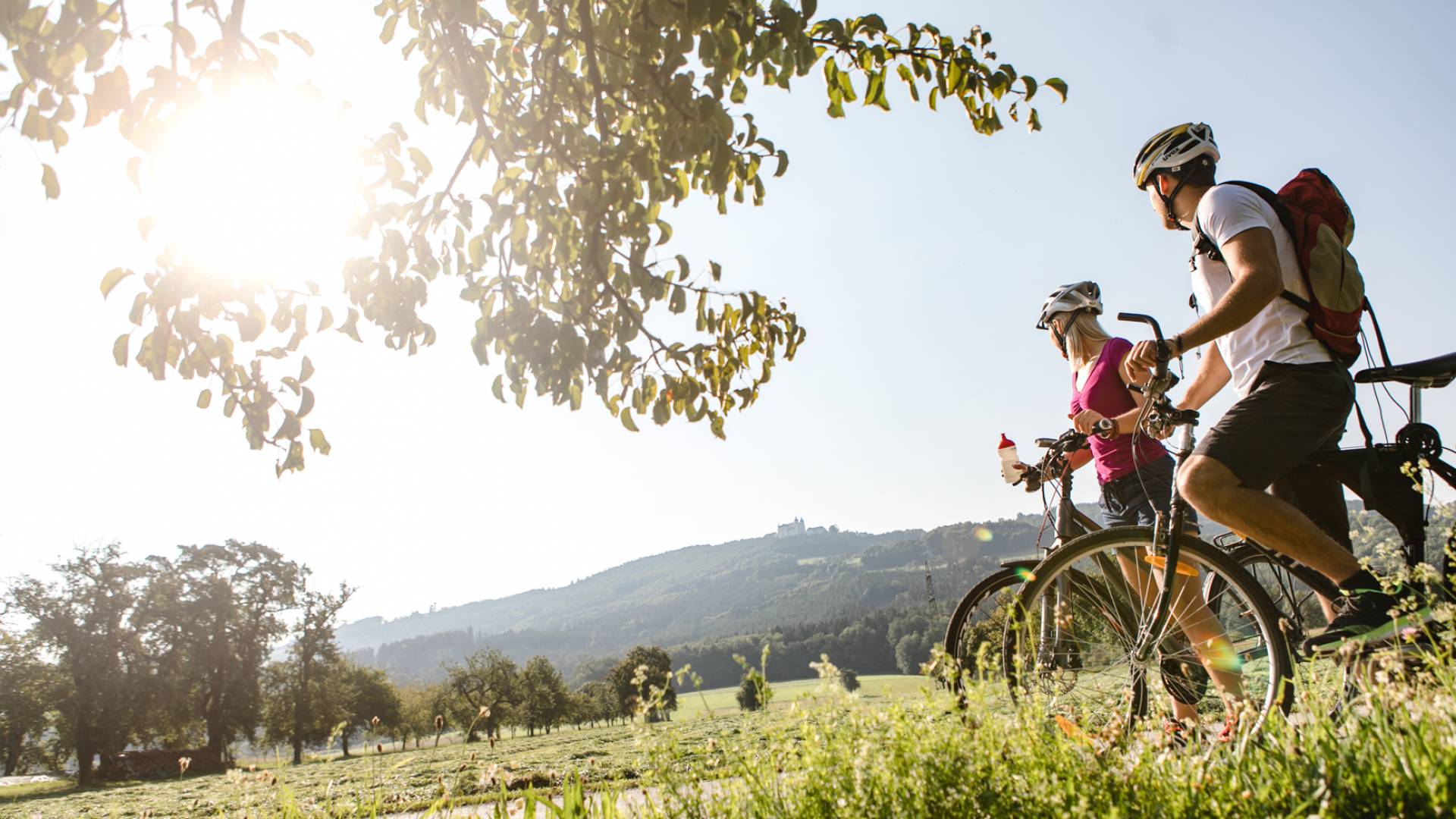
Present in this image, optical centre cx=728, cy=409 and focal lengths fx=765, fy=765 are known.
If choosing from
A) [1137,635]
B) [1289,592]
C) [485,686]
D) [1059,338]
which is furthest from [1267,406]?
[485,686]

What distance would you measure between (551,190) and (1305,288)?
12.0 feet

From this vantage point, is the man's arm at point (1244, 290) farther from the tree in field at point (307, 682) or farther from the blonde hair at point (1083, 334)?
the tree in field at point (307, 682)

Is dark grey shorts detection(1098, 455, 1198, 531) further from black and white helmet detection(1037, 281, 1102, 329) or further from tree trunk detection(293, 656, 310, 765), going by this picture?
tree trunk detection(293, 656, 310, 765)

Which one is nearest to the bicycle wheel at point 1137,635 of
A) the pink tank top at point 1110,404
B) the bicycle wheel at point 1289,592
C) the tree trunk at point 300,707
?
the bicycle wheel at point 1289,592

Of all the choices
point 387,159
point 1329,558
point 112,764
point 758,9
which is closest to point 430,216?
point 387,159

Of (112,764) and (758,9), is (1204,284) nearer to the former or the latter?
(758,9)

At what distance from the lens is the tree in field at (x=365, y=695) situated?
64.6m

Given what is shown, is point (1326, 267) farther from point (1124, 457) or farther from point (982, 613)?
point (982, 613)

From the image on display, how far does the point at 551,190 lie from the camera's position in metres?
4.40

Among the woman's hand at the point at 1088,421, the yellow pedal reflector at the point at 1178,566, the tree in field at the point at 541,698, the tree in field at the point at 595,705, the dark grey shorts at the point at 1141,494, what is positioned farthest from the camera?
the tree in field at the point at 595,705

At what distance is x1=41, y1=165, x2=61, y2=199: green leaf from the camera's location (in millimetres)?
3074

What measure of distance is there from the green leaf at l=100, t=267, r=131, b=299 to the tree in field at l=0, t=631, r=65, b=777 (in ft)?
222

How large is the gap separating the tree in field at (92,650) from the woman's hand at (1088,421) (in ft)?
222

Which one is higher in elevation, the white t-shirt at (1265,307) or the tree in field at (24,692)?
the white t-shirt at (1265,307)
